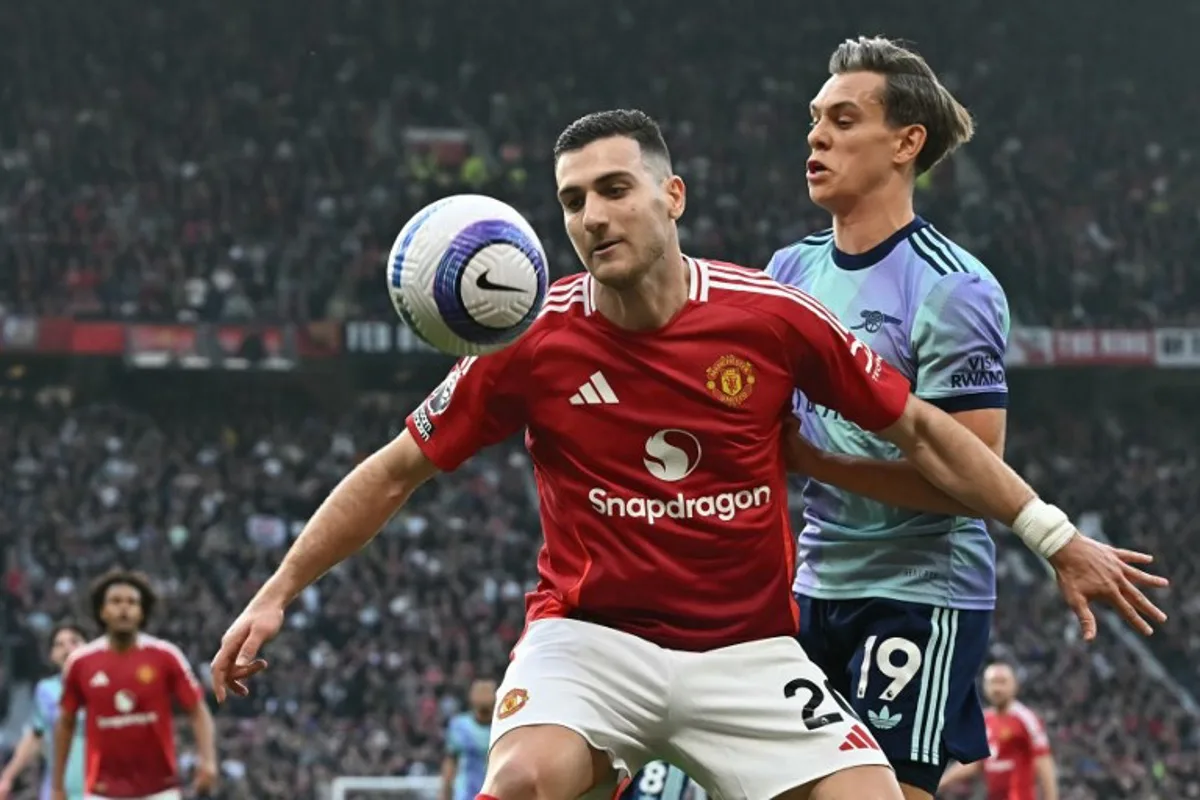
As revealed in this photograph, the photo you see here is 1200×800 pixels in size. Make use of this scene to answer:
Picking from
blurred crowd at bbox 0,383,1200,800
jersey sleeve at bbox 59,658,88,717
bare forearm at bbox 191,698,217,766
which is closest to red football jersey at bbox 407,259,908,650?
bare forearm at bbox 191,698,217,766

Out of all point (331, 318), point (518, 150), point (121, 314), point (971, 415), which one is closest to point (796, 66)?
point (518, 150)

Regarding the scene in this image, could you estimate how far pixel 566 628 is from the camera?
437 centimetres

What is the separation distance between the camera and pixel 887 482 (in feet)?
15.2

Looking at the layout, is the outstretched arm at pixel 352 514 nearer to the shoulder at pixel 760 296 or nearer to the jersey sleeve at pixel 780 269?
the shoulder at pixel 760 296

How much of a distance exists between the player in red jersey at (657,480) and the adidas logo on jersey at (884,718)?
44 cm

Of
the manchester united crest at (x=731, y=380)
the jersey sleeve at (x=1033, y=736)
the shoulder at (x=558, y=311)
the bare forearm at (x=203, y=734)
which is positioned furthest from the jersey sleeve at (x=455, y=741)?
the manchester united crest at (x=731, y=380)

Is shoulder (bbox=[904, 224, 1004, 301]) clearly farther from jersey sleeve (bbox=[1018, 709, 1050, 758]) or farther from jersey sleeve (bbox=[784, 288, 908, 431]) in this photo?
jersey sleeve (bbox=[1018, 709, 1050, 758])

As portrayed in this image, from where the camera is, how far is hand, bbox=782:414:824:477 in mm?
4645

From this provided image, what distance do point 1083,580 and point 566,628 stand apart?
3.91ft

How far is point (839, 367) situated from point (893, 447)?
0.47m

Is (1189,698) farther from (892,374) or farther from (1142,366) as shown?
(892,374)

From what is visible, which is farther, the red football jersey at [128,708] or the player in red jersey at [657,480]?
the red football jersey at [128,708]

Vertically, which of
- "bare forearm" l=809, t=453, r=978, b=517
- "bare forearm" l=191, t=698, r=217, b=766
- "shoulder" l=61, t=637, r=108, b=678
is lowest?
"bare forearm" l=191, t=698, r=217, b=766

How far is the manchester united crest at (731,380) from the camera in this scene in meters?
4.39
